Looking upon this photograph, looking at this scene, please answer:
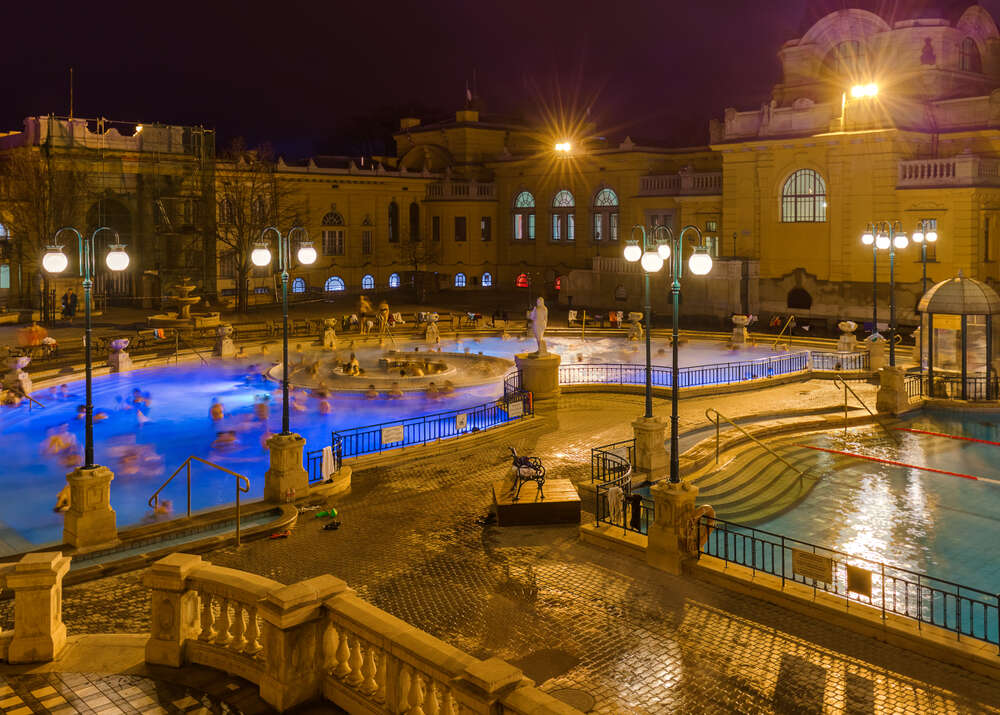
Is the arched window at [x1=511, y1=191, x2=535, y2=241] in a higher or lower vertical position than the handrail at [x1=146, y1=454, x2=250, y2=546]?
higher

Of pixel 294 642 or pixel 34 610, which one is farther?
pixel 34 610

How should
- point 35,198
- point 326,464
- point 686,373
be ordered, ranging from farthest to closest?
point 35,198 → point 686,373 → point 326,464

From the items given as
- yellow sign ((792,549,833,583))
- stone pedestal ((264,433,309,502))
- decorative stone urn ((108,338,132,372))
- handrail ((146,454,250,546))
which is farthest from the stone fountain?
yellow sign ((792,549,833,583))

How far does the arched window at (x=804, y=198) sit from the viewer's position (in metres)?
48.2

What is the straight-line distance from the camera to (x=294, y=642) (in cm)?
925

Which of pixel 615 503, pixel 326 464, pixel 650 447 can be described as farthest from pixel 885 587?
pixel 326 464

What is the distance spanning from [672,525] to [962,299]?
1929 cm

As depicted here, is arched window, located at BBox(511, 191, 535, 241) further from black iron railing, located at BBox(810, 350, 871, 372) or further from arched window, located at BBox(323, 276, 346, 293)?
black iron railing, located at BBox(810, 350, 871, 372)

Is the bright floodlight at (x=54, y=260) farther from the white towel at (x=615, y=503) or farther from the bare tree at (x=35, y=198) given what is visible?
the bare tree at (x=35, y=198)

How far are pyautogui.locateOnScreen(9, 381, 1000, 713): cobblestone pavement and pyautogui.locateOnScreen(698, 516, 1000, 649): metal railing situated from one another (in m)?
0.70

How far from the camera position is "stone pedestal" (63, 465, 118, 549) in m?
15.4

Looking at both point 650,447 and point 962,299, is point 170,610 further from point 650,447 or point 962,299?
point 962,299

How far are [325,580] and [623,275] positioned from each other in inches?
1862

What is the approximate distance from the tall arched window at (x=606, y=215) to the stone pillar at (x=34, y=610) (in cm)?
5396
